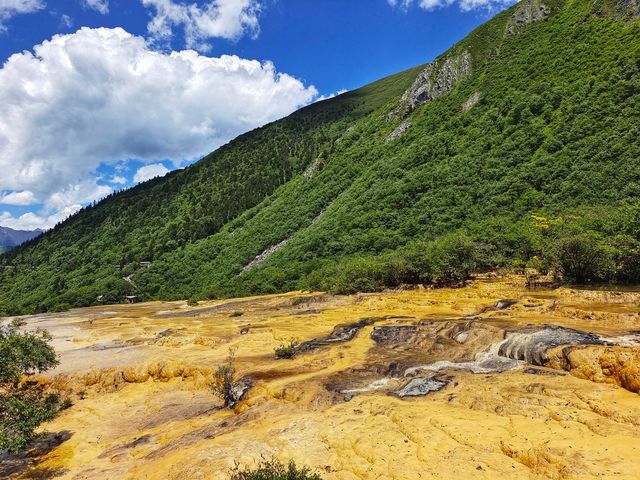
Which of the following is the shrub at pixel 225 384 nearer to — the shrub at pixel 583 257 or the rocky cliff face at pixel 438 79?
the shrub at pixel 583 257

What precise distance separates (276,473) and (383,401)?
18.7 feet

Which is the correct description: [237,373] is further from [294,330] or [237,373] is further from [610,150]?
[610,150]

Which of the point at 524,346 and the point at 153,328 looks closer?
the point at 524,346

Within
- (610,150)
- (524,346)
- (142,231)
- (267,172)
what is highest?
(267,172)

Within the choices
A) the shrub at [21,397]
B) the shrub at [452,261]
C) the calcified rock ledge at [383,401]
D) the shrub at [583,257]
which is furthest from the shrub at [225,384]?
the shrub at [583,257]

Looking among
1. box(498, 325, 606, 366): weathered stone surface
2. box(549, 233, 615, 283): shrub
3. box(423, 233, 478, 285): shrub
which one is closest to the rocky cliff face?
box(423, 233, 478, 285): shrub

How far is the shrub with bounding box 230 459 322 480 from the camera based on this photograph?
9.29 metres

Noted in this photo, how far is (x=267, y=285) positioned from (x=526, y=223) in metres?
43.6

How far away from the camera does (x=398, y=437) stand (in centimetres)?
1147

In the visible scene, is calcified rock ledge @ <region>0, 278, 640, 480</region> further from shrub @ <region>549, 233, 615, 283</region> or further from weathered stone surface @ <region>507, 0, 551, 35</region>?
weathered stone surface @ <region>507, 0, 551, 35</region>

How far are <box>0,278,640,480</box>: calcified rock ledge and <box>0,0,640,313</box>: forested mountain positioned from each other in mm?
18956

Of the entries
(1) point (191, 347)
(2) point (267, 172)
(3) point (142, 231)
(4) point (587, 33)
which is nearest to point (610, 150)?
(4) point (587, 33)

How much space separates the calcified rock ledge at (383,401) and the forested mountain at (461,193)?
19.0 m

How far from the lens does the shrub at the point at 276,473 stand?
9.29 metres
